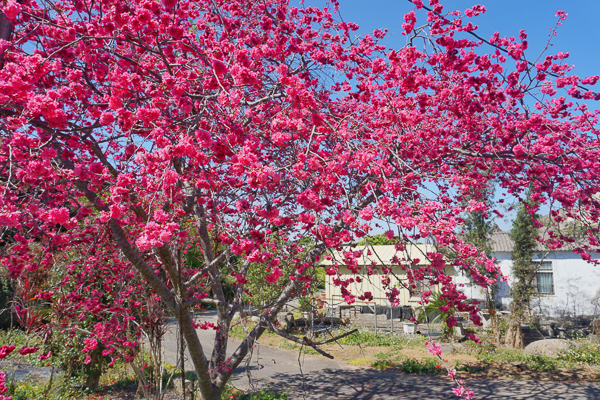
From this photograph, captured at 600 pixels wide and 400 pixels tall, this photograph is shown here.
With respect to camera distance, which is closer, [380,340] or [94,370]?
[94,370]

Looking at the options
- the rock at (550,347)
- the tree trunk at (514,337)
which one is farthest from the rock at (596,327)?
the tree trunk at (514,337)

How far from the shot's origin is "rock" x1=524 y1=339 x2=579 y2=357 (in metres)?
9.41

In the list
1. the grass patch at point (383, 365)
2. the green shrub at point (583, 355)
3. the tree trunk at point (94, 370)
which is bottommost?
the grass patch at point (383, 365)

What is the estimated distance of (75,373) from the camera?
659 centimetres

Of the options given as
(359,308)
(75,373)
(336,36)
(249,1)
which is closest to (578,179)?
(336,36)

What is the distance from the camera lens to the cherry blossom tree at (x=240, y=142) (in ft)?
8.32

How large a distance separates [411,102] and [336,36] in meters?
1.68

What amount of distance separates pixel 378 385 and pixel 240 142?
679 centimetres

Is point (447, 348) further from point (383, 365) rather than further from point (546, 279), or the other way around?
point (546, 279)

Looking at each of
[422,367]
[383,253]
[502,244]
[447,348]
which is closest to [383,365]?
[422,367]

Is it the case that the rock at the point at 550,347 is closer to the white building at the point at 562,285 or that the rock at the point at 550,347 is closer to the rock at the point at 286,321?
the white building at the point at 562,285

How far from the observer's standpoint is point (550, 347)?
9.57 metres

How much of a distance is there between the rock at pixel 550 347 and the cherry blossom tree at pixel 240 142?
5826 mm

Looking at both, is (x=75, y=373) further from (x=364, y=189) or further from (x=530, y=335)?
(x=530, y=335)
